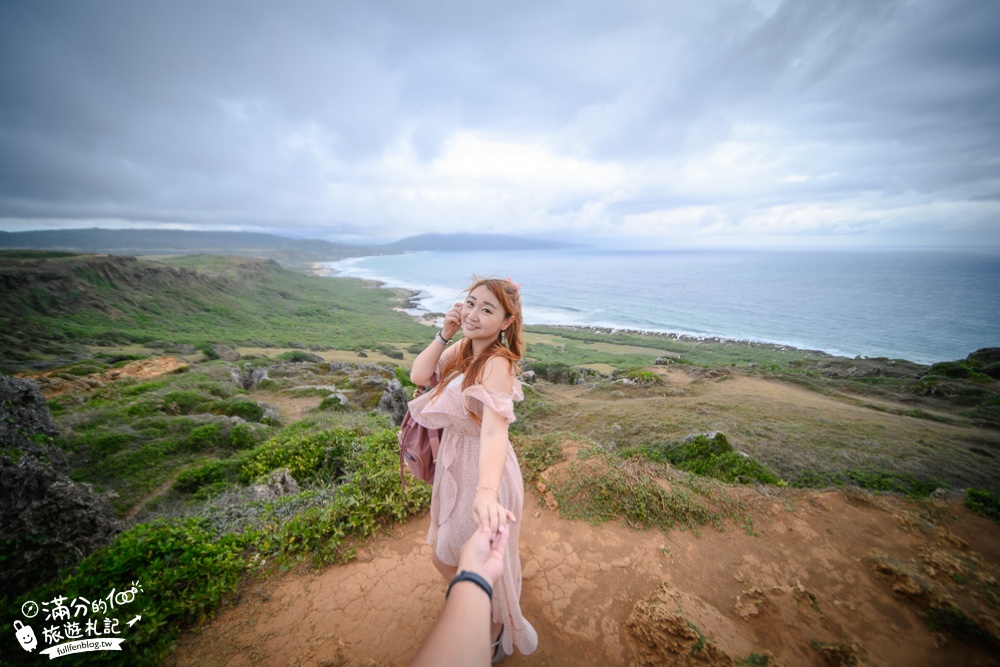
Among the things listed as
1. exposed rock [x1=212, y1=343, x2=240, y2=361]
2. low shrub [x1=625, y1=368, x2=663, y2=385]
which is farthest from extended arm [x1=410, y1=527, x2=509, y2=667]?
exposed rock [x1=212, y1=343, x2=240, y2=361]

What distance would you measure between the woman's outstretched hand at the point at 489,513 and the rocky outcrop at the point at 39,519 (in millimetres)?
5031

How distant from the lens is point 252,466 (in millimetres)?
6523

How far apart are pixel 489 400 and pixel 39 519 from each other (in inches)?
216

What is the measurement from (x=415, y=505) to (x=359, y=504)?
0.73m

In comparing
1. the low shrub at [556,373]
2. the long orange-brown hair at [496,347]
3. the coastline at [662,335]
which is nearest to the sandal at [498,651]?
the long orange-brown hair at [496,347]

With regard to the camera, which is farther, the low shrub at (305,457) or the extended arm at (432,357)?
the low shrub at (305,457)

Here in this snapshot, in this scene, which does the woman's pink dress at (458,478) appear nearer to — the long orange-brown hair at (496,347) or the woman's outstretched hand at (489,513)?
the long orange-brown hair at (496,347)

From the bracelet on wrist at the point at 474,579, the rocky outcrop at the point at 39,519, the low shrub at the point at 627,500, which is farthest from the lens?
the low shrub at the point at 627,500

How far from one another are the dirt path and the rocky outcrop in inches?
81.1

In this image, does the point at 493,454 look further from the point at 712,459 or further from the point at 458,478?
the point at 712,459

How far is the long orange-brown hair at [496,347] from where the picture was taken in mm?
2316

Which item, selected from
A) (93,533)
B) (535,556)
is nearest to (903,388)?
(535,556)

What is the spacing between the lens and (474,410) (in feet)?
7.51

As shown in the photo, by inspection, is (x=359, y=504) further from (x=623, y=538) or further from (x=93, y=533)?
(x=623, y=538)
